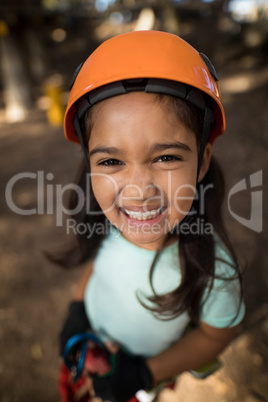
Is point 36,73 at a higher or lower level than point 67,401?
higher

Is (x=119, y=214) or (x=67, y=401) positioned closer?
(x=119, y=214)

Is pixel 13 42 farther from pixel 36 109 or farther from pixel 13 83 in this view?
pixel 36 109

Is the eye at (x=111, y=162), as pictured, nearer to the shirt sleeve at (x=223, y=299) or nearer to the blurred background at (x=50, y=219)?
the shirt sleeve at (x=223, y=299)

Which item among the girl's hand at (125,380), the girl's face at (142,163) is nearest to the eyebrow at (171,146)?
the girl's face at (142,163)

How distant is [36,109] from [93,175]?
858 cm

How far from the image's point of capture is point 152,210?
1062 mm

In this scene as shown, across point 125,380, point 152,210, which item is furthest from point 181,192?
point 125,380

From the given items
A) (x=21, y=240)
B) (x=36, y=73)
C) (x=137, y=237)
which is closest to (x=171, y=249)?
(x=137, y=237)

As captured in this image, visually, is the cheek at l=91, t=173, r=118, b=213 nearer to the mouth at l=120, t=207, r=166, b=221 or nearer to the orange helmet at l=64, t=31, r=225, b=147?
the mouth at l=120, t=207, r=166, b=221

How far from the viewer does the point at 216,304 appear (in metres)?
1.19

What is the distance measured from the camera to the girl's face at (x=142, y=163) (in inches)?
36.3

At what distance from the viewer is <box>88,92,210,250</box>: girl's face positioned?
3.02 feet

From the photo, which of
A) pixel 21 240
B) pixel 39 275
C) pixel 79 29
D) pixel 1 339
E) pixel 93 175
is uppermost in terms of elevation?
pixel 79 29

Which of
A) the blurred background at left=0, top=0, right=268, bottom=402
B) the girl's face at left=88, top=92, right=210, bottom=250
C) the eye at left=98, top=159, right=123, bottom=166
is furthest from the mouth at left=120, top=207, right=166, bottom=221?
the blurred background at left=0, top=0, right=268, bottom=402
